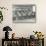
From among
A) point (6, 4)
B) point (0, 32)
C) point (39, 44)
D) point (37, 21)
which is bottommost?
point (39, 44)

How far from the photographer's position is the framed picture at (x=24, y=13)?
4434 mm

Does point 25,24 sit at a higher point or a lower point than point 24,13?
lower

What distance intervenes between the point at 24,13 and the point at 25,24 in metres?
0.32

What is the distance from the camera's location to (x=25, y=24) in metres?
4.48

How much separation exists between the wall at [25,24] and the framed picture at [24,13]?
0.09 m

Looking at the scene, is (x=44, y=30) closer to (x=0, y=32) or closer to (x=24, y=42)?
(x=24, y=42)

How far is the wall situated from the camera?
4.45m

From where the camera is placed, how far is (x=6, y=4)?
4.48m

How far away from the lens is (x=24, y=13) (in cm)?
446

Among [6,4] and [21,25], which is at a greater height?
[6,4]

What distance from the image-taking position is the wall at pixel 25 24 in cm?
445

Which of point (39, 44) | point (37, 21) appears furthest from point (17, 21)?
point (39, 44)

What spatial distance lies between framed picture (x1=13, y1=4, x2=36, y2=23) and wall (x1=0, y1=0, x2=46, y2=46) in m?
0.09

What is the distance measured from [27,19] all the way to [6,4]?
75 centimetres
